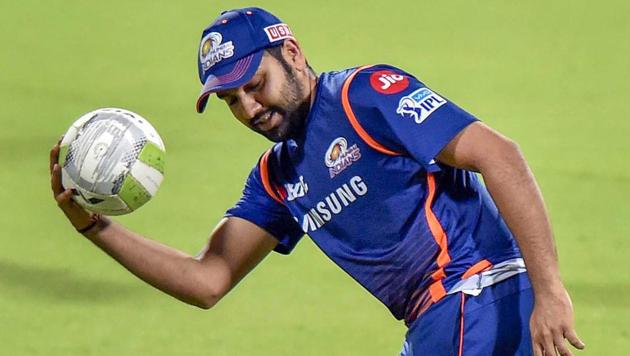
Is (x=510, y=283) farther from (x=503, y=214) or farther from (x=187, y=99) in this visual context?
(x=187, y=99)

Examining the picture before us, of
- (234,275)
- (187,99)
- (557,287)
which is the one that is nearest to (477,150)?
(557,287)

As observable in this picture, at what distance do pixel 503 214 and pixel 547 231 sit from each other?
0.14 metres

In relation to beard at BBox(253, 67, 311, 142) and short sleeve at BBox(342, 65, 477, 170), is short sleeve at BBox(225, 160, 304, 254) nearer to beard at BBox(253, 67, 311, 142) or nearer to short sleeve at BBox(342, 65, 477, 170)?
beard at BBox(253, 67, 311, 142)

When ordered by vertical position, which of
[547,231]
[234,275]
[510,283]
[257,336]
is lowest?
[257,336]

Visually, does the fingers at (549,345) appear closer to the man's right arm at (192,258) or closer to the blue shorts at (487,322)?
the blue shorts at (487,322)

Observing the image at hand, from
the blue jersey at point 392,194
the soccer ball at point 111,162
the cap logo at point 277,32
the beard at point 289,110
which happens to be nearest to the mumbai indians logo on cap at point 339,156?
the blue jersey at point 392,194

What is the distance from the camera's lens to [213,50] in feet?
13.8

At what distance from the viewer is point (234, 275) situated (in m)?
4.66

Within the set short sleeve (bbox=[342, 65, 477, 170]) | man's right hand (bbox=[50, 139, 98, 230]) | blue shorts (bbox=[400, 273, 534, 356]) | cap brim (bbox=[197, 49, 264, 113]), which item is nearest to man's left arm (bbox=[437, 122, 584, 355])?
short sleeve (bbox=[342, 65, 477, 170])

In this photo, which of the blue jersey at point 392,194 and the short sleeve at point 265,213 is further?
the short sleeve at point 265,213

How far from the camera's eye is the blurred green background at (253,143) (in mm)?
6414

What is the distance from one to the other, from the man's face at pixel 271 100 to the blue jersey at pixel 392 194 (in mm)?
63

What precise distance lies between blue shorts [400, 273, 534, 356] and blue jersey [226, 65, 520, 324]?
0.25 ft

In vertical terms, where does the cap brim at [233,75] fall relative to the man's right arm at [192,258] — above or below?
above
